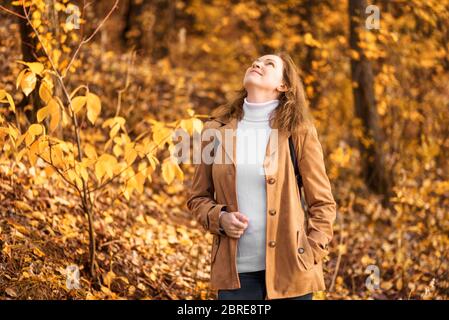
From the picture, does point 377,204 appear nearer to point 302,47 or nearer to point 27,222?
point 302,47

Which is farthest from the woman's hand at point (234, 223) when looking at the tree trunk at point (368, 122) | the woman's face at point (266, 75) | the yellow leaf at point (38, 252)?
the tree trunk at point (368, 122)

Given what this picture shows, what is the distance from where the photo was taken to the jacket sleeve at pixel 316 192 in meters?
3.52

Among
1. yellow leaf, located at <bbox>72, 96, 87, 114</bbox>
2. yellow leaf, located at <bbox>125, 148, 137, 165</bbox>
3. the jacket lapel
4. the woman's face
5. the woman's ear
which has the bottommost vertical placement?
yellow leaf, located at <bbox>125, 148, 137, 165</bbox>

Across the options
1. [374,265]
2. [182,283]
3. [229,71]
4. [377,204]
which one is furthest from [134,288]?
[229,71]

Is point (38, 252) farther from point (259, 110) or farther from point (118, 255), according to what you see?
point (259, 110)

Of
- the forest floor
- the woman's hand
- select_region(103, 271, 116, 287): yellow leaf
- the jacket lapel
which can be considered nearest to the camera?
the woman's hand

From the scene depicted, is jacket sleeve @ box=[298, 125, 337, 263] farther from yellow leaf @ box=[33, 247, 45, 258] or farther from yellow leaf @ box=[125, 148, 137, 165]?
yellow leaf @ box=[33, 247, 45, 258]

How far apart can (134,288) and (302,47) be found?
6615mm

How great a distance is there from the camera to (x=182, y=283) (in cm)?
555

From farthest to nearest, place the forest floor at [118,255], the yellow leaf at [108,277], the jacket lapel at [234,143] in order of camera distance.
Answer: the yellow leaf at [108,277] < the forest floor at [118,255] < the jacket lapel at [234,143]

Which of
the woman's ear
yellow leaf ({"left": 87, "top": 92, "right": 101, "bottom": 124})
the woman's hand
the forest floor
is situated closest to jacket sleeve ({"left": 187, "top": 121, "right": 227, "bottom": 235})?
the woman's hand

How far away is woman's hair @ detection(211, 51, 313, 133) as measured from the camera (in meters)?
3.56

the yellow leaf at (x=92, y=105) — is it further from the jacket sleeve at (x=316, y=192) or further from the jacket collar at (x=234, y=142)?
the jacket sleeve at (x=316, y=192)

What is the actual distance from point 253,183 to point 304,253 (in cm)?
46
